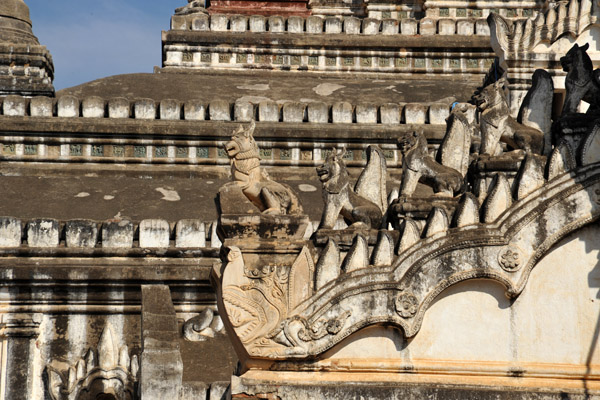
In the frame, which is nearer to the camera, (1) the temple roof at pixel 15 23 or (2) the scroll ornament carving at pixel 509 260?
(2) the scroll ornament carving at pixel 509 260

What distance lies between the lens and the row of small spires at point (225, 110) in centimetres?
1962

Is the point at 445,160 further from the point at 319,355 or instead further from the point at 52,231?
the point at 52,231

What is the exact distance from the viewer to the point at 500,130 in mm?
13219

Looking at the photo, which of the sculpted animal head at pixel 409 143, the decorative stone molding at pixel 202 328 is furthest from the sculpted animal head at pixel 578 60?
the decorative stone molding at pixel 202 328

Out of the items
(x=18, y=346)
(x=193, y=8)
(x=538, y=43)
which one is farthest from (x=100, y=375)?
(x=193, y=8)

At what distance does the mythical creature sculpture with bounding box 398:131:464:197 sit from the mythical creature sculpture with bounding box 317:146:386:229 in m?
0.29

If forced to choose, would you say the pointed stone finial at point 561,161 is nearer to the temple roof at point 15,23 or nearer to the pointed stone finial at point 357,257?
the pointed stone finial at point 357,257

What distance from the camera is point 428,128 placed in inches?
767

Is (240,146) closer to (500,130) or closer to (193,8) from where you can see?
(500,130)

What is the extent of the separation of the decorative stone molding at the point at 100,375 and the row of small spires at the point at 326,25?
10037mm

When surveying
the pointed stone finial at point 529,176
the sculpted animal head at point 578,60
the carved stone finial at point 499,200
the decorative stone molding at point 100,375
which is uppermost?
the sculpted animal head at point 578,60

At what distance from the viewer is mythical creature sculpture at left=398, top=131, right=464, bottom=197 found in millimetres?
13195

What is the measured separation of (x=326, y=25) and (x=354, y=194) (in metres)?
11.7

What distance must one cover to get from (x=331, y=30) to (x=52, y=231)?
9.92 meters
